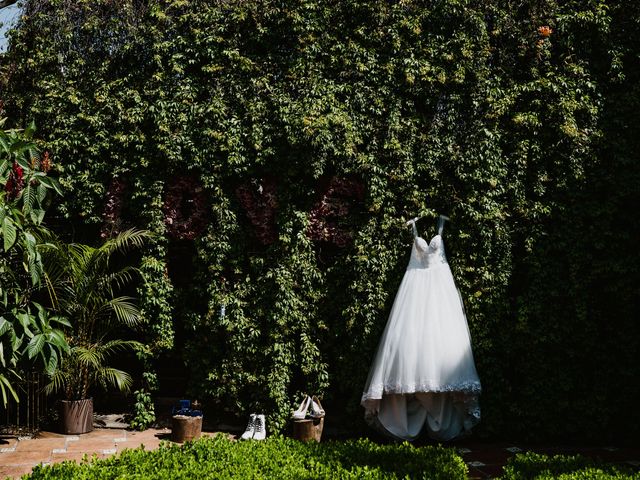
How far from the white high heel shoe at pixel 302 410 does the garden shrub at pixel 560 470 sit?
237cm

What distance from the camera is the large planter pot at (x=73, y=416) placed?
18.5ft

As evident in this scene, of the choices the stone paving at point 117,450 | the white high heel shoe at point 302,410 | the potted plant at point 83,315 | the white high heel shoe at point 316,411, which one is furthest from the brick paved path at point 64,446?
the white high heel shoe at point 316,411

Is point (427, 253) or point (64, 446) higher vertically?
point (427, 253)

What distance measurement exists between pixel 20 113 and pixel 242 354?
357 centimetres

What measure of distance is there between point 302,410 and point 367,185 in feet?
7.13

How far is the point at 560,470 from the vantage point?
3.29m

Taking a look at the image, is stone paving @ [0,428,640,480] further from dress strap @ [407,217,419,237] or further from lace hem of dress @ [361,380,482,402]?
dress strap @ [407,217,419,237]

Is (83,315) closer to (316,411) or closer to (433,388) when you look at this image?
(316,411)

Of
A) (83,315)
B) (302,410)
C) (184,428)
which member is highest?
(83,315)

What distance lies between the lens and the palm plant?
18.4ft

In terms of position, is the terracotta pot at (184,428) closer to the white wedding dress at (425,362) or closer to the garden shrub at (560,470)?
the white wedding dress at (425,362)

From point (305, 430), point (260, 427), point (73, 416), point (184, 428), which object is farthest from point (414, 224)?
point (73, 416)

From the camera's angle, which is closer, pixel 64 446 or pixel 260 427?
pixel 64 446

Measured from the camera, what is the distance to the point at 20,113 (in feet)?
21.7
